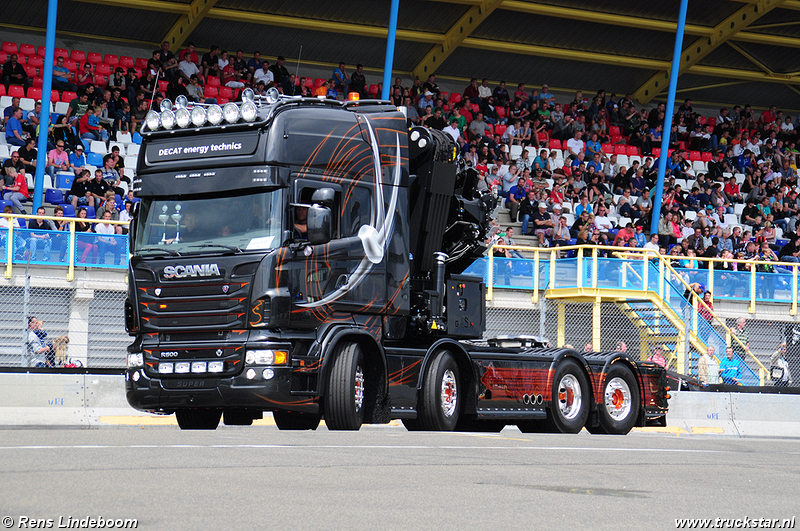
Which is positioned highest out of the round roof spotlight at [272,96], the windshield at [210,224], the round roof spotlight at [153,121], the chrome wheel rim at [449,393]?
the round roof spotlight at [272,96]

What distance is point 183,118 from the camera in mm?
12602

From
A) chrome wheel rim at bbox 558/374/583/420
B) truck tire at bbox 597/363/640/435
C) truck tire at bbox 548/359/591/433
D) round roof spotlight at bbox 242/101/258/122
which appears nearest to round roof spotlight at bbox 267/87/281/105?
round roof spotlight at bbox 242/101/258/122

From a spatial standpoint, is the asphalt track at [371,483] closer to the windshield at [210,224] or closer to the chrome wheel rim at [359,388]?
the chrome wheel rim at [359,388]

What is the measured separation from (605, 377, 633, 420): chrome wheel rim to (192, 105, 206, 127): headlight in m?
7.18

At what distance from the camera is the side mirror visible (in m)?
11.5

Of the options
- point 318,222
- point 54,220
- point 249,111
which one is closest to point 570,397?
point 318,222

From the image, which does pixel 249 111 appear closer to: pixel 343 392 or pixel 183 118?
pixel 183 118

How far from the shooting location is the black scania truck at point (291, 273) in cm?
1173

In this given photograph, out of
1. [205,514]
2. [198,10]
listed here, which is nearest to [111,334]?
[205,514]

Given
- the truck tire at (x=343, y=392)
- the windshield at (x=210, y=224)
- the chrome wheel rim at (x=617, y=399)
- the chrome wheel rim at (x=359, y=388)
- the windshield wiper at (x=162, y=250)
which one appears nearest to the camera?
the windshield at (x=210, y=224)

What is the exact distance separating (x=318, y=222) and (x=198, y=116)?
2135mm

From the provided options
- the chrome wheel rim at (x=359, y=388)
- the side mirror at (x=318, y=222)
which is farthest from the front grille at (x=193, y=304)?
the chrome wheel rim at (x=359, y=388)

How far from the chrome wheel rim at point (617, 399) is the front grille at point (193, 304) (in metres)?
6.61

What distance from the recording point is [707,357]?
21.1m
